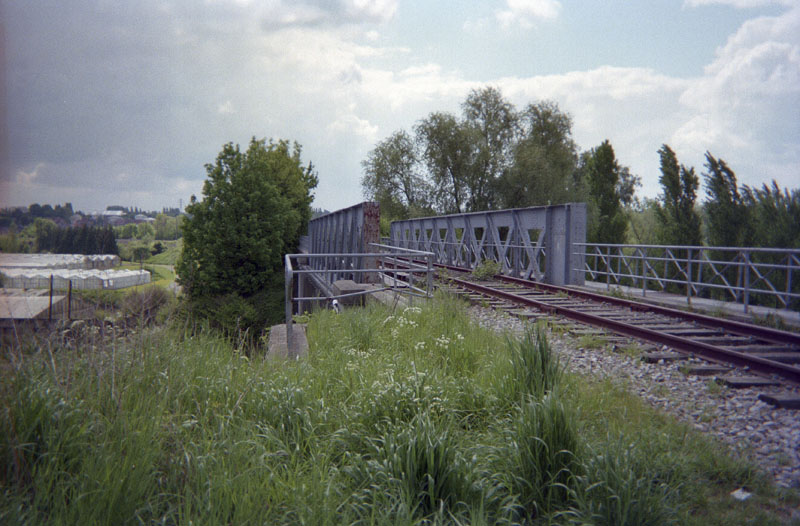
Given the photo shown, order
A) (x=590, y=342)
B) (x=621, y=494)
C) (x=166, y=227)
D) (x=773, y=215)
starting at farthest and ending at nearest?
(x=773, y=215), (x=590, y=342), (x=166, y=227), (x=621, y=494)

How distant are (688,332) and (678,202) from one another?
43.7 ft

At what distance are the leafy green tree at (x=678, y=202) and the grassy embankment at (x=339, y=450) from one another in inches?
662

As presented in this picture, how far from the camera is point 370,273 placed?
42.2 feet

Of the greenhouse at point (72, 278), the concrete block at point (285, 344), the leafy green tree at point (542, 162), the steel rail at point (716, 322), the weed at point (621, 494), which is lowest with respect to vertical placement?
the weed at point (621, 494)

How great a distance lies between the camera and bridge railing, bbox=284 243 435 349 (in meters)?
7.37

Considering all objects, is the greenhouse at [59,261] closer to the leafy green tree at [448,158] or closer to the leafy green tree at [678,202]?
the leafy green tree at [678,202]

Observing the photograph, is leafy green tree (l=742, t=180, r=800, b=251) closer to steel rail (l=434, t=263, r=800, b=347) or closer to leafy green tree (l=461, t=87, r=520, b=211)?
steel rail (l=434, t=263, r=800, b=347)

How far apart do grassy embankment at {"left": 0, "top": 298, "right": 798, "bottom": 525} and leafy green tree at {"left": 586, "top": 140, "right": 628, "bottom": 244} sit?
74.4 ft

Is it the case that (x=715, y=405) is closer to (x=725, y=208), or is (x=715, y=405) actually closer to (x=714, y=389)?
(x=714, y=389)

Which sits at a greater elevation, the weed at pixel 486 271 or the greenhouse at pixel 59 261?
the greenhouse at pixel 59 261

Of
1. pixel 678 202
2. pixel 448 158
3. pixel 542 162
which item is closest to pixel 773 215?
pixel 678 202

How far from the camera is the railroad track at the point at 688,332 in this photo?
5441mm

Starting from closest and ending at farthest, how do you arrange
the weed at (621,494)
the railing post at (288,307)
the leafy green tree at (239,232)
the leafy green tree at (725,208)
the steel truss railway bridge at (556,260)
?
the weed at (621,494) < the railing post at (288,307) < the steel truss railway bridge at (556,260) < the leafy green tree at (725,208) < the leafy green tree at (239,232)

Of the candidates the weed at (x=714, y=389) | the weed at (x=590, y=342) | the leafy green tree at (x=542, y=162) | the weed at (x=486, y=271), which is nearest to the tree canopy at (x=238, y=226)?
the leafy green tree at (x=542, y=162)
